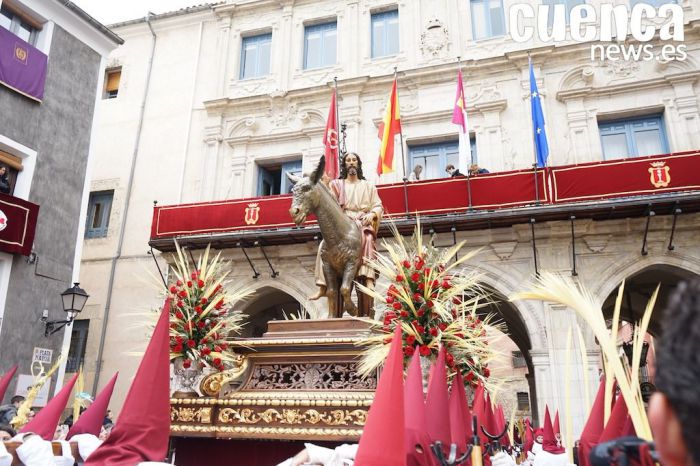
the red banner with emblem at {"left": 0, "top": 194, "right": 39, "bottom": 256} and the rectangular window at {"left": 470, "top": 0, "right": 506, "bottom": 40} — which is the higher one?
the rectangular window at {"left": 470, "top": 0, "right": 506, "bottom": 40}

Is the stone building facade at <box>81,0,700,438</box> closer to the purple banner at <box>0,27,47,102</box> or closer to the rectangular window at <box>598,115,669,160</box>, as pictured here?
the rectangular window at <box>598,115,669,160</box>

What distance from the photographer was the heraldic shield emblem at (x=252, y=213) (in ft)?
45.8

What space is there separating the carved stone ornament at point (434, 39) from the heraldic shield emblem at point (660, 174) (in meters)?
6.97

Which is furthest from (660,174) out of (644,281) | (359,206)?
(359,206)

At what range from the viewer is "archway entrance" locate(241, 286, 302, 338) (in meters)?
15.0

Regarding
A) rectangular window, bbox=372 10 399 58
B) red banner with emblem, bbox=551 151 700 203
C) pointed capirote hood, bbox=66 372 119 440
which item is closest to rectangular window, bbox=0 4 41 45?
rectangular window, bbox=372 10 399 58

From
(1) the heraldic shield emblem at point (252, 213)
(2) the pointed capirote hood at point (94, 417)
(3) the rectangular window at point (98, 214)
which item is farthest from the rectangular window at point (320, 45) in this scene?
(2) the pointed capirote hood at point (94, 417)

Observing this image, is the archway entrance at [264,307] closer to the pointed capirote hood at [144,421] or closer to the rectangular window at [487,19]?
the rectangular window at [487,19]

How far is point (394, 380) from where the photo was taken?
7.33 feet

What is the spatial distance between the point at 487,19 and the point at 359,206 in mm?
12508

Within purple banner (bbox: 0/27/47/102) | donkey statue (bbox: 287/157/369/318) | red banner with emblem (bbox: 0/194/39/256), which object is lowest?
donkey statue (bbox: 287/157/369/318)

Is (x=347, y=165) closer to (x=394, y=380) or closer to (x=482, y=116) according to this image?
(x=394, y=380)

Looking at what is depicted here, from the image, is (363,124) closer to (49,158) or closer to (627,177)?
(627,177)

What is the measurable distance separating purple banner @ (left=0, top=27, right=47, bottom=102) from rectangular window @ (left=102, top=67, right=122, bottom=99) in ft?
19.7
